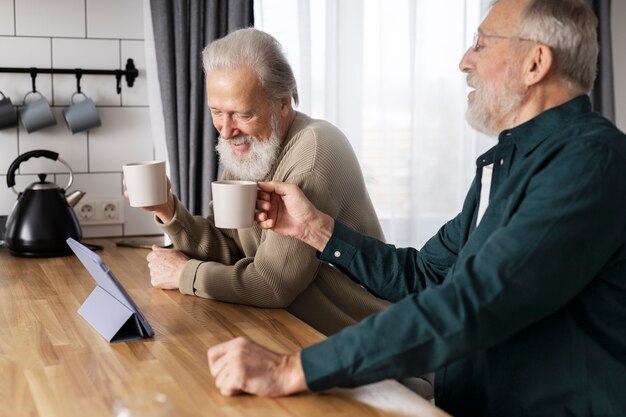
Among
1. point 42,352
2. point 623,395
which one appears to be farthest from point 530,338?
point 42,352

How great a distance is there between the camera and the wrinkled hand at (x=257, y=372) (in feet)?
3.63

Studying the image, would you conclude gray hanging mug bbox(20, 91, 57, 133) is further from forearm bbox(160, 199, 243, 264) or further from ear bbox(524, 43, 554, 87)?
ear bbox(524, 43, 554, 87)

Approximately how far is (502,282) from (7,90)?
6.41 ft

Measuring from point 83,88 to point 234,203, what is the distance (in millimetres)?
1265

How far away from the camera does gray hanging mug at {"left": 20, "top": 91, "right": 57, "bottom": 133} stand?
2498mm

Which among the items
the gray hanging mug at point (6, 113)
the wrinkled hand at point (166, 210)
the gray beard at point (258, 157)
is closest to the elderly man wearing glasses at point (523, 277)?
the gray beard at point (258, 157)

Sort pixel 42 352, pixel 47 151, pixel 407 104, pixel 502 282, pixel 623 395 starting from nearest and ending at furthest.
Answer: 1. pixel 502 282
2. pixel 623 395
3. pixel 42 352
4. pixel 47 151
5. pixel 407 104

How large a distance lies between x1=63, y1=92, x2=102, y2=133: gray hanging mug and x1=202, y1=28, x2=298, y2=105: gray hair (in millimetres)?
801

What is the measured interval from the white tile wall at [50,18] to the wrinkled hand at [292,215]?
125 cm

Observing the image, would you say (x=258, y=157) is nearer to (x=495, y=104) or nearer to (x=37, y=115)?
(x=495, y=104)

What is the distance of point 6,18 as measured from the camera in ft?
8.24

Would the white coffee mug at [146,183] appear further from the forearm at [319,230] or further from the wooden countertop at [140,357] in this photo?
the forearm at [319,230]

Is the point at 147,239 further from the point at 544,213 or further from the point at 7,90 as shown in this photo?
the point at 544,213

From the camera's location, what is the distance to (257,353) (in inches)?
44.4
